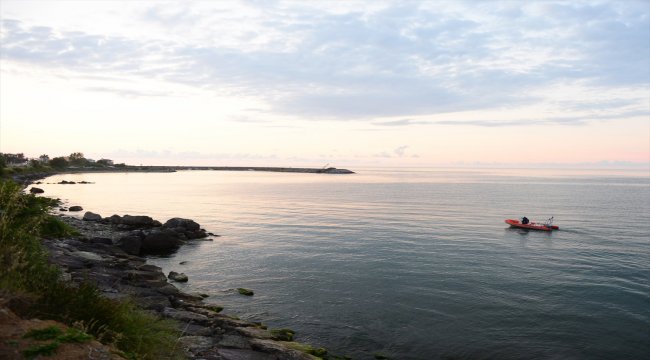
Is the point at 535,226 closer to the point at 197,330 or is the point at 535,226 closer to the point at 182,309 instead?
the point at 182,309

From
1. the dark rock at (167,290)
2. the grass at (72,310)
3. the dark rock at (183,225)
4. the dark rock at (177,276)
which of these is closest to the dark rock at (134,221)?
the dark rock at (183,225)

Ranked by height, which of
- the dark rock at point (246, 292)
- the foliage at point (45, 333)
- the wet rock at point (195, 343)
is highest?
the foliage at point (45, 333)

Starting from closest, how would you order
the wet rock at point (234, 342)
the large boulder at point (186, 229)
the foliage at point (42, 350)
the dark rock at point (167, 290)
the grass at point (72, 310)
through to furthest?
1. the foliage at point (42, 350)
2. the grass at point (72, 310)
3. the wet rock at point (234, 342)
4. the dark rock at point (167, 290)
5. the large boulder at point (186, 229)

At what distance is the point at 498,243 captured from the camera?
4212 cm

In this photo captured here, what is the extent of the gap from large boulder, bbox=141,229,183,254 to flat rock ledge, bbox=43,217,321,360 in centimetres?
730

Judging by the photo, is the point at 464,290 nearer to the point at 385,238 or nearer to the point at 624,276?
the point at 624,276

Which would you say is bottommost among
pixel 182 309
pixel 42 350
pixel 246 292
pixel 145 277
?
pixel 246 292

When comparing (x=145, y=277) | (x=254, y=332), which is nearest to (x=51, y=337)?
(x=254, y=332)

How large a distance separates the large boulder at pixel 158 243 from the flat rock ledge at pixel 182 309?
7.30 meters

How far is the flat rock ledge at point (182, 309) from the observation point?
1419cm

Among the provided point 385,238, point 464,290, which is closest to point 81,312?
point 464,290

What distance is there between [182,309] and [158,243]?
19161 millimetres

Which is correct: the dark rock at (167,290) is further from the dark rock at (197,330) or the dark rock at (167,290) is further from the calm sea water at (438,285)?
the dark rock at (197,330)

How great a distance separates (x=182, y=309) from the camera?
61.6 feet
